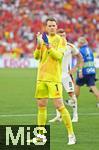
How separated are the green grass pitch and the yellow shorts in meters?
0.87

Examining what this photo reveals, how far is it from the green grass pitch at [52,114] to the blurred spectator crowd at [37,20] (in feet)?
47.8

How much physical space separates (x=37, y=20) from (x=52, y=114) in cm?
2794

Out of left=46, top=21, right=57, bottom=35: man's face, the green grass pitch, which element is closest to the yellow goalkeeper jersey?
left=46, top=21, right=57, bottom=35: man's face

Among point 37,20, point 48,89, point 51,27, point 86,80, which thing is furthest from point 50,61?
point 37,20

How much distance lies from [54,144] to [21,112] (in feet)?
17.2

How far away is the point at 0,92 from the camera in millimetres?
22547

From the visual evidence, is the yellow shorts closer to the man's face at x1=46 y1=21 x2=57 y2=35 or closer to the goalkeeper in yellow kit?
the goalkeeper in yellow kit

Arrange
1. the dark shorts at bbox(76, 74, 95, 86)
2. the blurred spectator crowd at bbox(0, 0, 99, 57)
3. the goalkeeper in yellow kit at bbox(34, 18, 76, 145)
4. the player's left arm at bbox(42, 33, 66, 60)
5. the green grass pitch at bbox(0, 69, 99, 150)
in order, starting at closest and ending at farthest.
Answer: the player's left arm at bbox(42, 33, 66, 60)
the goalkeeper in yellow kit at bbox(34, 18, 76, 145)
the green grass pitch at bbox(0, 69, 99, 150)
the dark shorts at bbox(76, 74, 95, 86)
the blurred spectator crowd at bbox(0, 0, 99, 57)

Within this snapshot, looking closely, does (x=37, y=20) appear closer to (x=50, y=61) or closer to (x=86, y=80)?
(x=86, y=80)

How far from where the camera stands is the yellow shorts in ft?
35.7

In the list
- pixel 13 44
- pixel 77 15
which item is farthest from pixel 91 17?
pixel 13 44

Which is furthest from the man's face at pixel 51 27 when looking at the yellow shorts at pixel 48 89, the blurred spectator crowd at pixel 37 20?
the blurred spectator crowd at pixel 37 20

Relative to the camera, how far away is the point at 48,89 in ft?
36.0

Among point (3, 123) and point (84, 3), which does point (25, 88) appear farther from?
point (84, 3)
